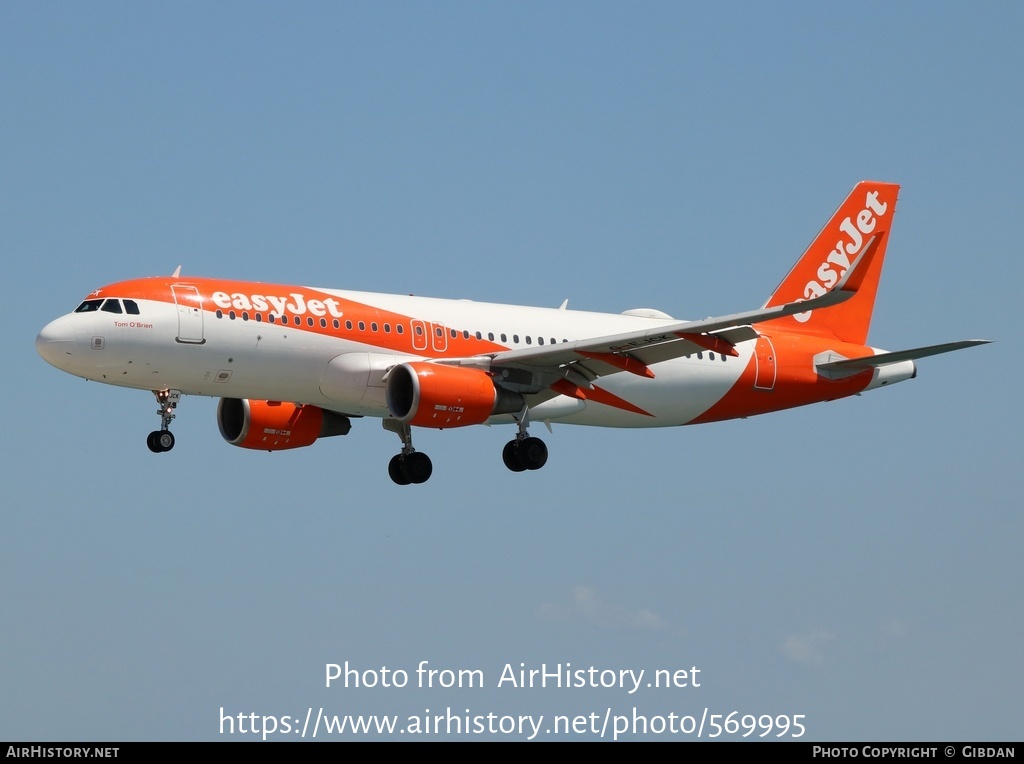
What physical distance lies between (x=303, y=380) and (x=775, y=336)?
585 inches

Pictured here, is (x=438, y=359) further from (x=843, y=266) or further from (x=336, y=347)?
(x=843, y=266)

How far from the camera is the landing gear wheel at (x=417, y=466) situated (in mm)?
45750

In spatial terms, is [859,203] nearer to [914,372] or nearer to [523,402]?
[914,372]

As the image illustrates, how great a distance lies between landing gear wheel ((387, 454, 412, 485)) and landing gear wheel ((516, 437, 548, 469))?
11.4 feet

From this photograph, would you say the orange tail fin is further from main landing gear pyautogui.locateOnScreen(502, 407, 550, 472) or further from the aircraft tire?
the aircraft tire

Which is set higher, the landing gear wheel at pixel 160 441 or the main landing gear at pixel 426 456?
the main landing gear at pixel 426 456

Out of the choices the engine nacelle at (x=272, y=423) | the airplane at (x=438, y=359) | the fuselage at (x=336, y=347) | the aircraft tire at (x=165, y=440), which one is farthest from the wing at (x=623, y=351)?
the aircraft tire at (x=165, y=440)

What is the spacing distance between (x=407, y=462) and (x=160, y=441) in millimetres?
7501

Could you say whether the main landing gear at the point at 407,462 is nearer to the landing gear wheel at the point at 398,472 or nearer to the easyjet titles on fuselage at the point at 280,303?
the landing gear wheel at the point at 398,472

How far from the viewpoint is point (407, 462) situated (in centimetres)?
4584

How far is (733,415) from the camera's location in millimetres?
49062

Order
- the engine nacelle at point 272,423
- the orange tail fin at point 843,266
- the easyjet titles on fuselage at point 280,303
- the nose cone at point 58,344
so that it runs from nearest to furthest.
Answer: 1. the nose cone at point 58,344
2. the easyjet titles on fuselage at point 280,303
3. the engine nacelle at point 272,423
4. the orange tail fin at point 843,266

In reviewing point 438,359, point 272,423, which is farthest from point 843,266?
point 272,423

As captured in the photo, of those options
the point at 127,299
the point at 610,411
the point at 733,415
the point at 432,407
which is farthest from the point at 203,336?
the point at 733,415
